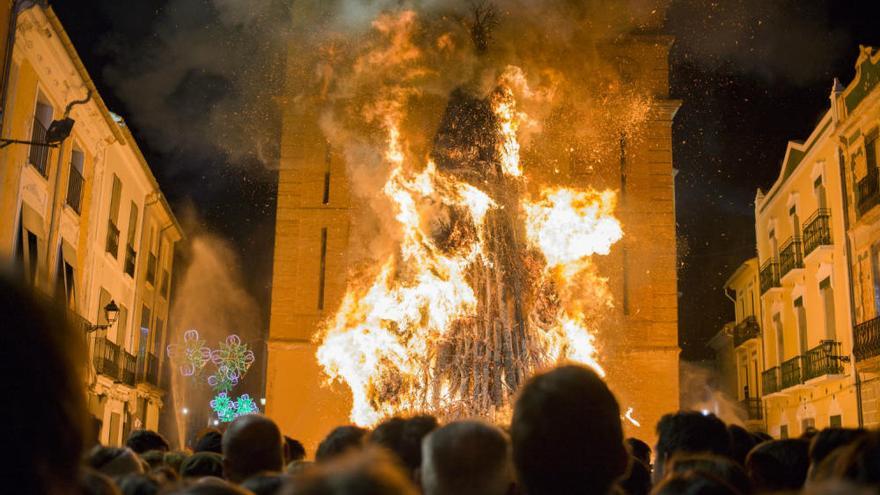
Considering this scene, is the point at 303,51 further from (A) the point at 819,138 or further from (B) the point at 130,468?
(B) the point at 130,468

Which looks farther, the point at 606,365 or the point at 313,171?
the point at 313,171

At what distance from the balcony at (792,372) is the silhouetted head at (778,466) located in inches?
753

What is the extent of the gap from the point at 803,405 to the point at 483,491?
22969 mm

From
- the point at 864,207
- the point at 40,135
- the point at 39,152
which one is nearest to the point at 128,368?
the point at 39,152

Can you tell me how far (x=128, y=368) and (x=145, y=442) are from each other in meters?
Answer: 18.3

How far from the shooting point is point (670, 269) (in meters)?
20.9

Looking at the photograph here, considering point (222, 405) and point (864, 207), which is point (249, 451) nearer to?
point (864, 207)

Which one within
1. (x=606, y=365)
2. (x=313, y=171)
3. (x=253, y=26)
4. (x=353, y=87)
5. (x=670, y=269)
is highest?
(x=253, y=26)

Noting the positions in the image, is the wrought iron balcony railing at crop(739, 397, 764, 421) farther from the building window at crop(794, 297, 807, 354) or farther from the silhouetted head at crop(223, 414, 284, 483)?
the silhouetted head at crop(223, 414, 284, 483)

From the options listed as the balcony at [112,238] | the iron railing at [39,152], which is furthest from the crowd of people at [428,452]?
the balcony at [112,238]

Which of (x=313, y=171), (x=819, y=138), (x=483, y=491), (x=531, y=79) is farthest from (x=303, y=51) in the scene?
(x=483, y=491)

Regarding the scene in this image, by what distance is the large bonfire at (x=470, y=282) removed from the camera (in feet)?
46.1

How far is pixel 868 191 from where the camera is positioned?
1844cm

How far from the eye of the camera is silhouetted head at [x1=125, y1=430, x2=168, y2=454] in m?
6.97
